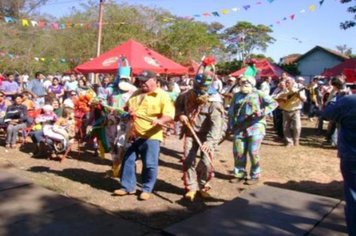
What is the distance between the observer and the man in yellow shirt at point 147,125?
5.24m

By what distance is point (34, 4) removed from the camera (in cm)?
3591

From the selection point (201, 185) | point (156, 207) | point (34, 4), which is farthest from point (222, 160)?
point (34, 4)

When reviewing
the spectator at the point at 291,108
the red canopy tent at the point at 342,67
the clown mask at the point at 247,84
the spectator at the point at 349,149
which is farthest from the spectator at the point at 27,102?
the red canopy tent at the point at 342,67

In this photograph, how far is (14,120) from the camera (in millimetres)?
8617

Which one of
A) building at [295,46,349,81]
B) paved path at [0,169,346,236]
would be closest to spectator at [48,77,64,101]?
paved path at [0,169,346,236]

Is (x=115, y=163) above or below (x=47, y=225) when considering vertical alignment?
above

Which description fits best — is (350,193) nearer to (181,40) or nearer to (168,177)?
(168,177)

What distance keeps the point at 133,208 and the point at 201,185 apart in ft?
3.49

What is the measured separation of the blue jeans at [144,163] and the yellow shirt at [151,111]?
117 mm

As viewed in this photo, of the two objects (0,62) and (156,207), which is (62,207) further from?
(0,62)

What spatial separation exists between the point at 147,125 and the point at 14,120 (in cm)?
456

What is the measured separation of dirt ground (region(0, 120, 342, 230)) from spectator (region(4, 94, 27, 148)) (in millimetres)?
293

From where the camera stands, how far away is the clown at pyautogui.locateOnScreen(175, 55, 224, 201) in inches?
204

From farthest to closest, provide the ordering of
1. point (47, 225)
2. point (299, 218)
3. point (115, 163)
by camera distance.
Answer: point (115, 163)
point (299, 218)
point (47, 225)
